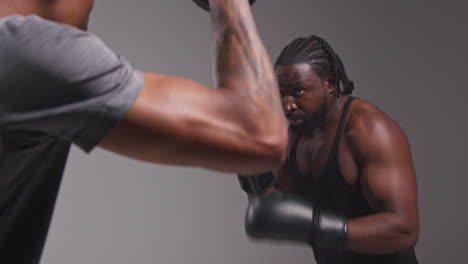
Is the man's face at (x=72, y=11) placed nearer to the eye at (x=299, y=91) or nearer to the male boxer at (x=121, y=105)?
the male boxer at (x=121, y=105)

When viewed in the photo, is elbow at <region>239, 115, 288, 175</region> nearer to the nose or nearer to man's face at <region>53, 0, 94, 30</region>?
man's face at <region>53, 0, 94, 30</region>

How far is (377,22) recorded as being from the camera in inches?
110

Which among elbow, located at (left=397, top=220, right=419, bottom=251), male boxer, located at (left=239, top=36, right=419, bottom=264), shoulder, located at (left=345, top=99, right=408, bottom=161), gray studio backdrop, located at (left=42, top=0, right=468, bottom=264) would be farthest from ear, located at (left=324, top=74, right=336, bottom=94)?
gray studio backdrop, located at (left=42, top=0, right=468, bottom=264)

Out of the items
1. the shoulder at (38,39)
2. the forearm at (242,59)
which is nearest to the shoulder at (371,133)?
the forearm at (242,59)

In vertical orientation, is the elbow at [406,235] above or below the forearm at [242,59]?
below

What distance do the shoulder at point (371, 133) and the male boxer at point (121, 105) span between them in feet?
3.18

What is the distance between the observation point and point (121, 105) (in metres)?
0.36

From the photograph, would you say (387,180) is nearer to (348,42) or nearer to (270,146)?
(270,146)

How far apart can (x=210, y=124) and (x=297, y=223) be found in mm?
932

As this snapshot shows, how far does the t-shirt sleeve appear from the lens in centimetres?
35

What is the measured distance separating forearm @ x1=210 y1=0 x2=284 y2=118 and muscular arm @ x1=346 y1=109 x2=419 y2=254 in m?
0.93

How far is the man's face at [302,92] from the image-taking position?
1441 mm

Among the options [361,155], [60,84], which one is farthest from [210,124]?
[361,155]

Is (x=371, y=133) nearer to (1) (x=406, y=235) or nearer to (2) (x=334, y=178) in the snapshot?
(2) (x=334, y=178)
